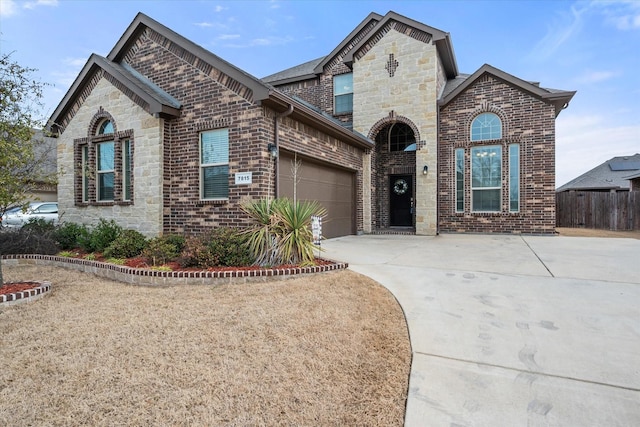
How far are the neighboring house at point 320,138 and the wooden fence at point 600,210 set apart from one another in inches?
249

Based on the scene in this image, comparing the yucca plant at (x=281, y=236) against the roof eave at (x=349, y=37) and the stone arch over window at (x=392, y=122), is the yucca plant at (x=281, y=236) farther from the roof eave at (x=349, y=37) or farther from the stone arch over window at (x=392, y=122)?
the roof eave at (x=349, y=37)

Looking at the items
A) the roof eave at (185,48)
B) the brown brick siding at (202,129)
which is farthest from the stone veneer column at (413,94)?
the roof eave at (185,48)

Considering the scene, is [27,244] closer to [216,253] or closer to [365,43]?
[216,253]

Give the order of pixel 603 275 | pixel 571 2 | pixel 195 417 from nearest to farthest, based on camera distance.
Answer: pixel 195 417, pixel 603 275, pixel 571 2

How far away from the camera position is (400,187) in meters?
13.9

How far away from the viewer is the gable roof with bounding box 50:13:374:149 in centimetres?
701

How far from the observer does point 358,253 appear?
7.69 meters

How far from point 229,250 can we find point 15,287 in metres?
3.12

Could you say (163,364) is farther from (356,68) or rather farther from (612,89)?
(612,89)

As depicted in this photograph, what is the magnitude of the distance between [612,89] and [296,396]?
1986 cm

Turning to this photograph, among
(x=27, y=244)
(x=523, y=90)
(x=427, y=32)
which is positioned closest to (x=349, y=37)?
(x=427, y=32)

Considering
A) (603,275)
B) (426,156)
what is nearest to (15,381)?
(603,275)

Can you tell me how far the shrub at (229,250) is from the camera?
5.79m

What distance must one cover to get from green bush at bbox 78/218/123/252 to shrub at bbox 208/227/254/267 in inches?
117
